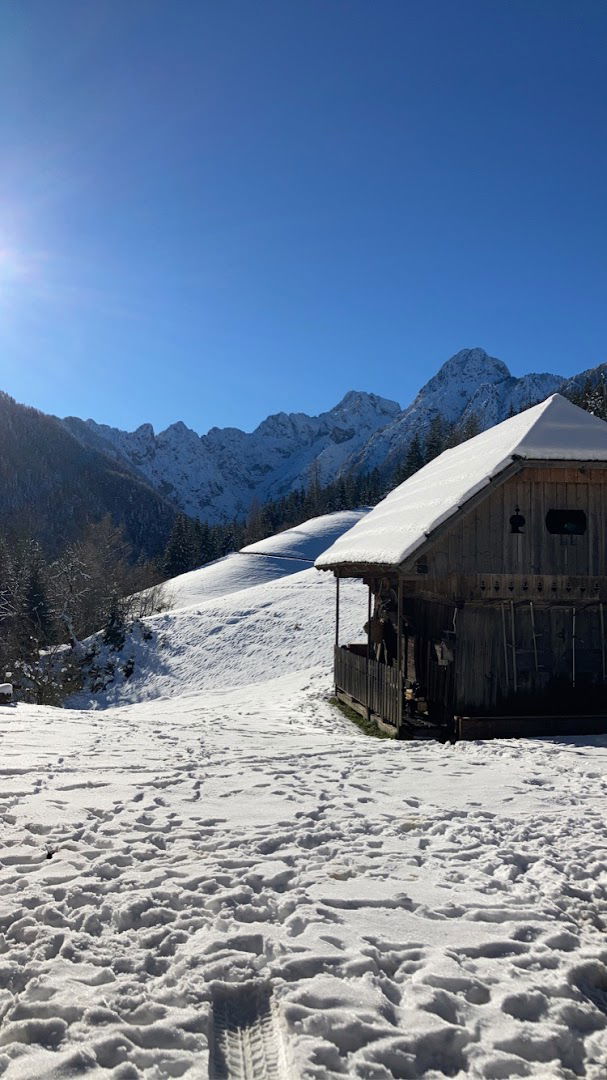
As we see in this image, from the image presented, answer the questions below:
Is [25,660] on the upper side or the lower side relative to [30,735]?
lower

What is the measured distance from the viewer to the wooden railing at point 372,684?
13.1 m

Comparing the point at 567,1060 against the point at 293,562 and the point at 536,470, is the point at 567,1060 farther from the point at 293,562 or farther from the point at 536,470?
the point at 293,562

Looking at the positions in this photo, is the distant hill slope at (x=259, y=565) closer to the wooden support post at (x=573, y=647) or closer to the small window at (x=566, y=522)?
the wooden support post at (x=573, y=647)

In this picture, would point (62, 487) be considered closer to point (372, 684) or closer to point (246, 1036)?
point (372, 684)

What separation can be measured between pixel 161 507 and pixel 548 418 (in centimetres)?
18460

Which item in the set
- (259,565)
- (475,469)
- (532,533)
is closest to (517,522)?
(532,533)

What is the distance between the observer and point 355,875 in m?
5.11

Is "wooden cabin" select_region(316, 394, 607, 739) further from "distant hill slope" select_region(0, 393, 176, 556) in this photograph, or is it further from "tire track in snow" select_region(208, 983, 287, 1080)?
"distant hill slope" select_region(0, 393, 176, 556)

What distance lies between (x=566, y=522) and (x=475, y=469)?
2.16 meters

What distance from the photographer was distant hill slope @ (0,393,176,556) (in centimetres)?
15888

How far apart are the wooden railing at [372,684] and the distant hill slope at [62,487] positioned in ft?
457

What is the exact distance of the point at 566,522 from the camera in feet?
41.9

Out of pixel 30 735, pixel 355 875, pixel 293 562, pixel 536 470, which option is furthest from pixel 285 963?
pixel 293 562

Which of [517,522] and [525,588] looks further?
[517,522]
